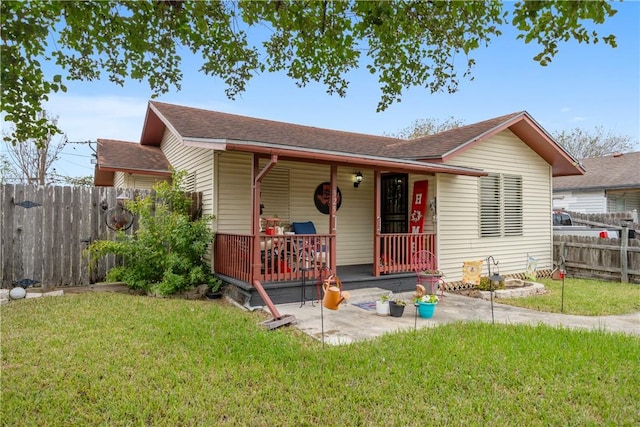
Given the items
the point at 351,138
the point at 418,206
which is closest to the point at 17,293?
the point at 418,206

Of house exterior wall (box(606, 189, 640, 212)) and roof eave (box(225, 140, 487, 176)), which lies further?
house exterior wall (box(606, 189, 640, 212))

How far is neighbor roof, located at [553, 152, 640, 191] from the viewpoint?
16803mm

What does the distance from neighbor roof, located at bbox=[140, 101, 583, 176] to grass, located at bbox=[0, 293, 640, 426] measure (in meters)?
3.27

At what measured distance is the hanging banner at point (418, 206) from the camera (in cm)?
818

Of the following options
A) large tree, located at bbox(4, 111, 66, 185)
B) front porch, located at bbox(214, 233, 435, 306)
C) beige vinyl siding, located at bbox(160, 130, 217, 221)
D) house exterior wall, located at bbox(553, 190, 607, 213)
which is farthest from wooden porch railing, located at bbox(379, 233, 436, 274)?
large tree, located at bbox(4, 111, 66, 185)

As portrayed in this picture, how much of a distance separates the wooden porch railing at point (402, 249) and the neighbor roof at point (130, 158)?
242 inches

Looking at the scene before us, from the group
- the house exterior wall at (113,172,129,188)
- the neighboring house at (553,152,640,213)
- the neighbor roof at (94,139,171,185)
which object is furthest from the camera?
the neighboring house at (553,152,640,213)

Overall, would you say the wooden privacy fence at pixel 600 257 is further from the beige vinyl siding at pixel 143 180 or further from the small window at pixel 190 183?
the beige vinyl siding at pixel 143 180

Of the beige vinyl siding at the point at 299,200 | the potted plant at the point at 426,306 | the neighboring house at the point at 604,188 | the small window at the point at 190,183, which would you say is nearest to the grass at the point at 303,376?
the potted plant at the point at 426,306

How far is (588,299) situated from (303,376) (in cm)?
636

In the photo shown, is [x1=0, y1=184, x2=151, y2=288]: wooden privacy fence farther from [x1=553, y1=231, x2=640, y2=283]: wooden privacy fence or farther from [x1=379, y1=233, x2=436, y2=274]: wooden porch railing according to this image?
[x1=553, y1=231, x2=640, y2=283]: wooden privacy fence

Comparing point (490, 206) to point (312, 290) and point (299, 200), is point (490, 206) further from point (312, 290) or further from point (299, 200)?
point (312, 290)

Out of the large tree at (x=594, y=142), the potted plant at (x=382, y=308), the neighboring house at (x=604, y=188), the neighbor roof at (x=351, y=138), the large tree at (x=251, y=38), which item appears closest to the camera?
the large tree at (x=251, y=38)

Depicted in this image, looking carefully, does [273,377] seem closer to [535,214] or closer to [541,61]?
[541,61]
